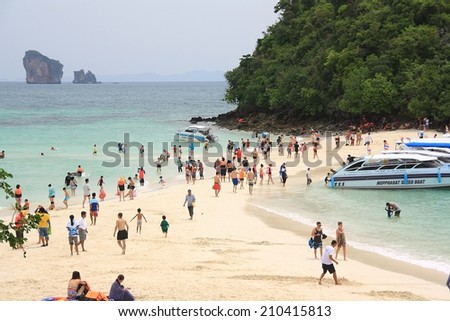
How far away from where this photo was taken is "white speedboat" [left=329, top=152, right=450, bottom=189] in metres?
30.9

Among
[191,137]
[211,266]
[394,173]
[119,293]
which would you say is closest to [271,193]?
[394,173]

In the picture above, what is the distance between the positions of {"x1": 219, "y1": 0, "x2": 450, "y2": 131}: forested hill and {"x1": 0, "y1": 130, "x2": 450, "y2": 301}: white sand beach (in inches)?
1240

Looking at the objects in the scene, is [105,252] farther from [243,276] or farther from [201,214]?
[201,214]

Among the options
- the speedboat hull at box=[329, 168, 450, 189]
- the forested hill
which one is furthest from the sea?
the forested hill

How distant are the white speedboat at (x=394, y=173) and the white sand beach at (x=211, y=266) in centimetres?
738

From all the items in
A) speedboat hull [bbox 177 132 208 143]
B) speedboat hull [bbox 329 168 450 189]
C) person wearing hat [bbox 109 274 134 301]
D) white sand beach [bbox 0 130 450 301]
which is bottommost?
white sand beach [bbox 0 130 450 301]

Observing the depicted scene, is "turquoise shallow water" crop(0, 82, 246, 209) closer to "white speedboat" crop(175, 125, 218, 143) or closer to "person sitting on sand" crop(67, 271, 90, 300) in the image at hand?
"white speedboat" crop(175, 125, 218, 143)

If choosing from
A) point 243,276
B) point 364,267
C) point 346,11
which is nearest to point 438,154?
point 364,267

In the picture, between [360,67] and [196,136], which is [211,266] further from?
A: [360,67]

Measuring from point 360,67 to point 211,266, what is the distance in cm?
4373

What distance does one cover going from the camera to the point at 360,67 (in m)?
58.8

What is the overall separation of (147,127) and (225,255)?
5784 centimetres

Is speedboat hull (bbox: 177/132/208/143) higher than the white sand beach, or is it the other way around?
speedboat hull (bbox: 177/132/208/143)
